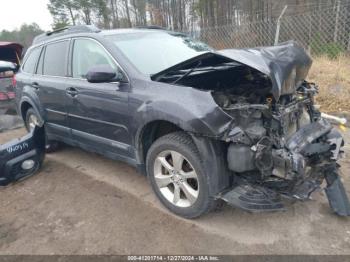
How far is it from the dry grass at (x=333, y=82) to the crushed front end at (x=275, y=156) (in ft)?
11.2

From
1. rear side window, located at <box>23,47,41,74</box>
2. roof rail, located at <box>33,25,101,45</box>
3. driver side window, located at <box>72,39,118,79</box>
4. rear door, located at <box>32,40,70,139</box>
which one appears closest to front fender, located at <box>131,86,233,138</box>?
driver side window, located at <box>72,39,118,79</box>

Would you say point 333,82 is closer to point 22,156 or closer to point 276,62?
point 276,62

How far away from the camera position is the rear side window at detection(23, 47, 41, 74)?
4923 millimetres

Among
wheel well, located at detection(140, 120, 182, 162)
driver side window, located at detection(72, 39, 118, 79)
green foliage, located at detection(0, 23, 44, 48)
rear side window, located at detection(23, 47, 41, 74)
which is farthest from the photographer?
green foliage, located at detection(0, 23, 44, 48)

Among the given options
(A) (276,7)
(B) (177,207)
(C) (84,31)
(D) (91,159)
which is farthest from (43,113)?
(A) (276,7)

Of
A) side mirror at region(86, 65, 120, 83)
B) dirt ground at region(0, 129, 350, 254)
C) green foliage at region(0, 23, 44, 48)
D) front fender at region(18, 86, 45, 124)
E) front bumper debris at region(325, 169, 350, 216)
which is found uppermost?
green foliage at region(0, 23, 44, 48)

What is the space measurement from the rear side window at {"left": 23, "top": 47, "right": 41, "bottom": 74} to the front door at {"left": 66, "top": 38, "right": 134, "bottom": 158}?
4.22 ft

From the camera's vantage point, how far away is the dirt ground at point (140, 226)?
266 cm

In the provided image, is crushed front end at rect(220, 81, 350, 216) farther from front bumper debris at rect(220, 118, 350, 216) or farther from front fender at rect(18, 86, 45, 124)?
front fender at rect(18, 86, 45, 124)

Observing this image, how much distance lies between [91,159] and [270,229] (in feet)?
9.56

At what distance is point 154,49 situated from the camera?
3.66 meters

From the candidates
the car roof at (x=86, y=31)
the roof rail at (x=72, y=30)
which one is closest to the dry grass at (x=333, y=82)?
the car roof at (x=86, y=31)

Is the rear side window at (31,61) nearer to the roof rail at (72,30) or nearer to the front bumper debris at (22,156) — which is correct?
the roof rail at (72,30)

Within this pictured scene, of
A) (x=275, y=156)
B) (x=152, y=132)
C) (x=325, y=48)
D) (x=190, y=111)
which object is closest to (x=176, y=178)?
(x=152, y=132)
